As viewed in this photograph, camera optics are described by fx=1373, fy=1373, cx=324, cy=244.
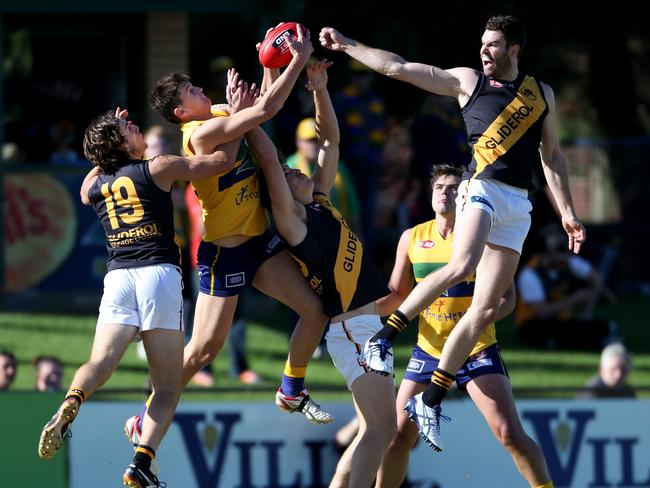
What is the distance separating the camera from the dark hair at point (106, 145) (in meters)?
7.03

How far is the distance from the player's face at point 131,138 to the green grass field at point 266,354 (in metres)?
4.02

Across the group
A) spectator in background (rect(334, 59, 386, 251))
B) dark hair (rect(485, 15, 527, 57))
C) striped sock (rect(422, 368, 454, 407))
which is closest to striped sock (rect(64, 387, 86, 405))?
striped sock (rect(422, 368, 454, 407))

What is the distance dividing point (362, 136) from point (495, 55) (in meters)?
5.75

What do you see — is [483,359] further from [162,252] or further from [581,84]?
[581,84]

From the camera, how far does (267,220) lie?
7504 millimetres

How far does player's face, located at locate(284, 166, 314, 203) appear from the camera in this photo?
24.4 ft

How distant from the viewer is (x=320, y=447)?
9172 millimetres

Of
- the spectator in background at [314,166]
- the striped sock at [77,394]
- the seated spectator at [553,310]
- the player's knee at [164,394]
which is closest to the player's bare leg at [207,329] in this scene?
the player's knee at [164,394]

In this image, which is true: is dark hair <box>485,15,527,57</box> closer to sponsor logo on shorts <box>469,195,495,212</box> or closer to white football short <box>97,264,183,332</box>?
sponsor logo on shorts <box>469,195,495,212</box>

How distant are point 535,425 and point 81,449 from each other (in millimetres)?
3021

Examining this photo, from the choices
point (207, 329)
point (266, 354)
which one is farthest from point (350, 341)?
point (266, 354)

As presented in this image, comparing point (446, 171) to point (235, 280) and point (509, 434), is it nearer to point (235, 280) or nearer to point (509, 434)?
point (235, 280)

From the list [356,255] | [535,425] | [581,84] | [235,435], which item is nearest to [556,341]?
[535,425]

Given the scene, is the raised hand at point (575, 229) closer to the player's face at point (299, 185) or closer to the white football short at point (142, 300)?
the player's face at point (299, 185)
